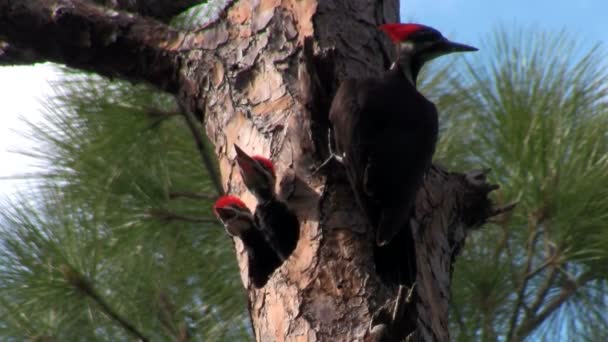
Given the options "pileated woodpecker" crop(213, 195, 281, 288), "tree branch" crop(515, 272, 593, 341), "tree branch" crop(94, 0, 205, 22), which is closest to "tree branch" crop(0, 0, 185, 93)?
"tree branch" crop(94, 0, 205, 22)

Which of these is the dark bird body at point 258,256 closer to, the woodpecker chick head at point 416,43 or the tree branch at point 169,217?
the woodpecker chick head at point 416,43

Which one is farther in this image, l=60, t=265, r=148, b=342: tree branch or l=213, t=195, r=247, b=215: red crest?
l=60, t=265, r=148, b=342: tree branch

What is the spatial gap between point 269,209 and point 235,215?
0.42 feet

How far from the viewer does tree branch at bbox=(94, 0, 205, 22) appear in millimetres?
1957

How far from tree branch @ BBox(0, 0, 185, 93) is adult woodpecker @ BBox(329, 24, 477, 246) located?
0.49 meters

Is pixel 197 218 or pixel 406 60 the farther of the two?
pixel 197 218

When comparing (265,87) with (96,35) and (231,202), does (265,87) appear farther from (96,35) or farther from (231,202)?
(96,35)

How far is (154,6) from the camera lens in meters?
1.98

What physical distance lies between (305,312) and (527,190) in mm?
893

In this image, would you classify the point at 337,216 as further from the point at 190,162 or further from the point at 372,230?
the point at 190,162

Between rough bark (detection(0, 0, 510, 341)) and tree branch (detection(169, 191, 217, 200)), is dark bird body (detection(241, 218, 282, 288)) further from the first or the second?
tree branch (detection(169, 191, 217, 200))

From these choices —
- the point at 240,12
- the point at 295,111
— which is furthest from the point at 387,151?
the point at 240,12

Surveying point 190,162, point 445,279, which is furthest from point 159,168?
point 445,279

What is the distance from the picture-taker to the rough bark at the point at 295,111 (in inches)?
53.4
